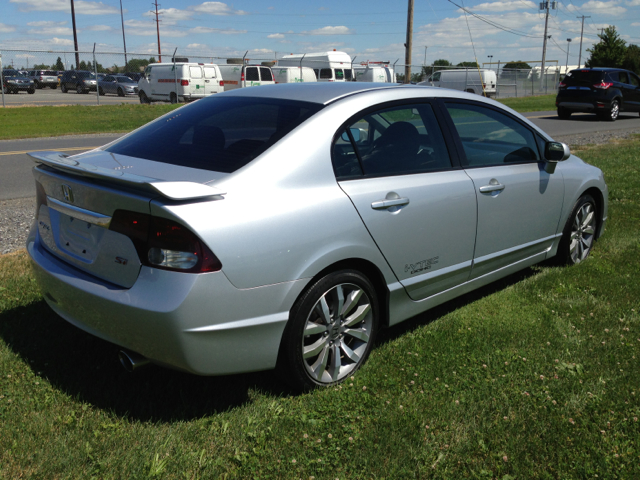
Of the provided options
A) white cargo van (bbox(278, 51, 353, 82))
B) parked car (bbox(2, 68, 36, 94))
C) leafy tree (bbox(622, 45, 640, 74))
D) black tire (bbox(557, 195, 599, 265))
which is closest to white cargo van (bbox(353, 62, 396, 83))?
white cargo van (bbox(278, 51, 353, 82))

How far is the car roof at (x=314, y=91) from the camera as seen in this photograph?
11.3 ft

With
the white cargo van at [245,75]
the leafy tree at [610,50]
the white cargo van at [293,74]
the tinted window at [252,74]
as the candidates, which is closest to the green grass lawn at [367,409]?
the white cargo van at [245,75]

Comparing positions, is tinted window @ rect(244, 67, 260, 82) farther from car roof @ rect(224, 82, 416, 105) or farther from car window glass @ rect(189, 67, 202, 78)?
car roof @ rect(224, 82, 416, 105)

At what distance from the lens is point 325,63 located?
35594 millimetres

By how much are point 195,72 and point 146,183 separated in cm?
2885

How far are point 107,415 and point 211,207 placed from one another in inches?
46.8

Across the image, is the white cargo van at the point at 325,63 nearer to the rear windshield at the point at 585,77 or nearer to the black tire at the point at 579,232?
the rear windshield at the point at 585,77

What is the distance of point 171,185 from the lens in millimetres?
2514

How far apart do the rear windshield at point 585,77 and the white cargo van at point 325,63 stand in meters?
15.7

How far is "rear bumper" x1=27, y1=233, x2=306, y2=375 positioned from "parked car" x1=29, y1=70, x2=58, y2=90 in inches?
1868

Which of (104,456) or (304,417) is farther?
(304,417)

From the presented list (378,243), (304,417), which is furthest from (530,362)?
(304,417)

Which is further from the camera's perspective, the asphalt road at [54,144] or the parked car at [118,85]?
the parked car at [118,85]

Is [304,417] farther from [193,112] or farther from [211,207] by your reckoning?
[193,112]
